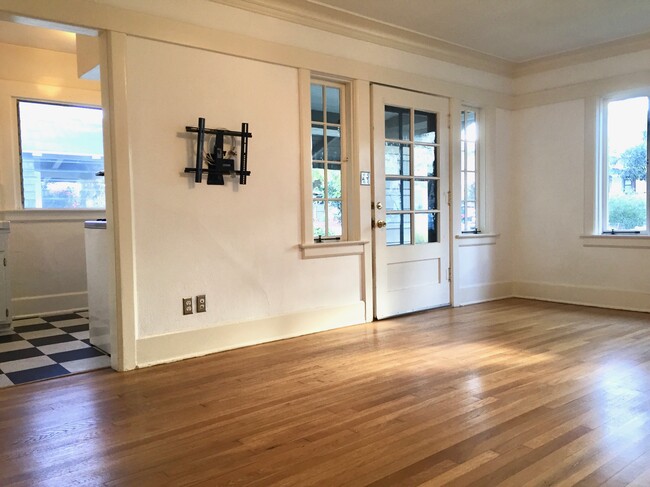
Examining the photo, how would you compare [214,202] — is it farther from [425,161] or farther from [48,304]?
[48,304]

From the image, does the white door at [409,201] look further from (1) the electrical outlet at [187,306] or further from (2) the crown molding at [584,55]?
(1) the electrical outlet at [187,306]

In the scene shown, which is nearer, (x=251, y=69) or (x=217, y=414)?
(x=217, y=414)

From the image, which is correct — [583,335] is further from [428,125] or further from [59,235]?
[59,235]

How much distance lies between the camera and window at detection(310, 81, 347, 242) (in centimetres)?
425

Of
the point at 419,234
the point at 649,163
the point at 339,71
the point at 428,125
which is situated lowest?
the point at 419,234

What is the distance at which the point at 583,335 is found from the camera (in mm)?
3910

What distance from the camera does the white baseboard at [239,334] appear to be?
131 inches

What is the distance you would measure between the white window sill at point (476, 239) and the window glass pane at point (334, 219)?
1.40 m

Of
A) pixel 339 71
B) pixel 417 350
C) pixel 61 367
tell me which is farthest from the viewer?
pixel 339 71

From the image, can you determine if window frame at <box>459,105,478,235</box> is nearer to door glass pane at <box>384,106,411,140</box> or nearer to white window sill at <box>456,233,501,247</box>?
white window sill at <box>456,233,501,247</box>

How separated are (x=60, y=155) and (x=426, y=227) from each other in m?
3.69

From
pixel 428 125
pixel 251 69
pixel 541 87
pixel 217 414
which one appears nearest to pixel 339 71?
pixel 251 69

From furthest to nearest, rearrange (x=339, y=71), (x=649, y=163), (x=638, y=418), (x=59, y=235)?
(x=59, y=235) < (x=649, y=163) < (x=339, y=71) < (x=638, y=418)

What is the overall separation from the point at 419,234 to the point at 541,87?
85.1 inches
